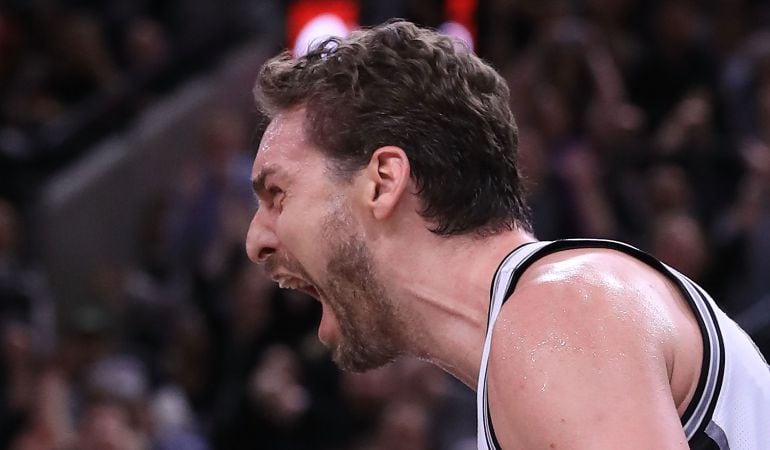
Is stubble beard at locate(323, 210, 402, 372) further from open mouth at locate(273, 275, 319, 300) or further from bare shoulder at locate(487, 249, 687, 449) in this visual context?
bare shoulder at locate(487, 249, 687, 449)

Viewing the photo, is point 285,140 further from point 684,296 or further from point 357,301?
point 684,296

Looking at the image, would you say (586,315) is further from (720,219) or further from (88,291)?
(88,291)

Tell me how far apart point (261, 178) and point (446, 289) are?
0.36m

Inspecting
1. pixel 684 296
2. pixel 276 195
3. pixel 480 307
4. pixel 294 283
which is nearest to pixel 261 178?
pixel 276 195

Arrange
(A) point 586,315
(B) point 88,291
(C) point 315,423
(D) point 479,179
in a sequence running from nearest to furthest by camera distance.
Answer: (A) point 586,315, (D) point 479,179, (C) point 315,423, (B) point 88,291

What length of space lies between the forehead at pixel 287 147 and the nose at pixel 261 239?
3.1 inches

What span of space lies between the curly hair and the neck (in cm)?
3

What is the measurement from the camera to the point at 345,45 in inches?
86.0

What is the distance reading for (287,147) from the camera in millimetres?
2131

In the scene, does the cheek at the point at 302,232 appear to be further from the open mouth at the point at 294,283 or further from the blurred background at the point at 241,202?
the blurred background at the point at 241,202

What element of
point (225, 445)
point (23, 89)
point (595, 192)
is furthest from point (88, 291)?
point (595, 192)

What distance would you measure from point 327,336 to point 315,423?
11.7ft

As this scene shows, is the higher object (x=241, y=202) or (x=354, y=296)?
(x=354, y=296)

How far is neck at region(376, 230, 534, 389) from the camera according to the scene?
2027 mm
